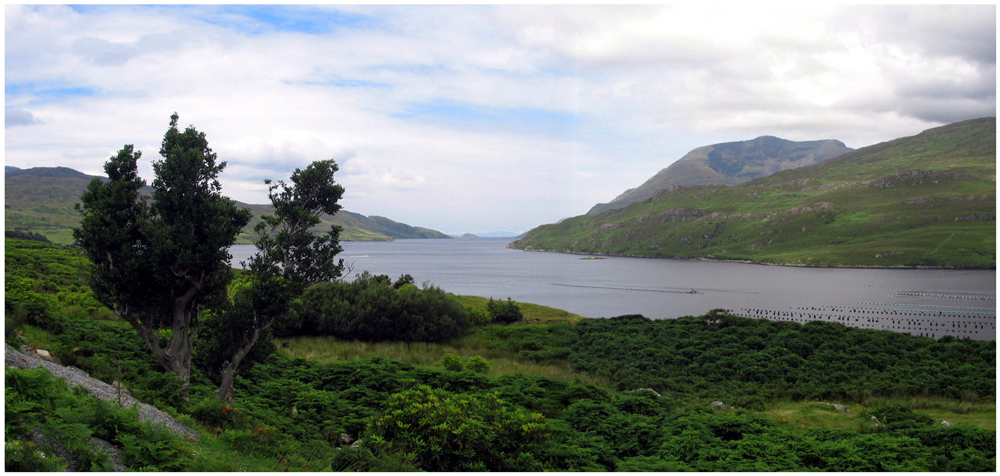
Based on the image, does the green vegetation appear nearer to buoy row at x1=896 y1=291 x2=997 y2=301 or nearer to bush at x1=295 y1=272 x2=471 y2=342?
bush at x1=295 y1=272 x2=471 y2=342

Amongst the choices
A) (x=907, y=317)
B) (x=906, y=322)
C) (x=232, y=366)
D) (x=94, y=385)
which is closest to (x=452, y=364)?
(x=232, y=366)

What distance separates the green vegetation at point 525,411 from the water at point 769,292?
125 feet

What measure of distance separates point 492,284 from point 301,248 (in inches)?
4469

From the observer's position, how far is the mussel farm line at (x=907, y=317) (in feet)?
240

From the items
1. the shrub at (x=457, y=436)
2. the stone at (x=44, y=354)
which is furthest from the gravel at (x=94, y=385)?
the shrub at (x=457, y=436)

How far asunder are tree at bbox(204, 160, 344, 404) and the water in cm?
3934

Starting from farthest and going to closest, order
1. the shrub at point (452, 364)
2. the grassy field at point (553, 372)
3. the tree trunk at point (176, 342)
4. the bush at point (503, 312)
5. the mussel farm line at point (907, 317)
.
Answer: the mussel farm line at point (907, 317) < the bush at point (503, 312) < the shrub at point (452, 364) < the grassy field at point (553, 372) < the tree trunk at point (176, 342)

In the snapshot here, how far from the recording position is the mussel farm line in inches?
2874

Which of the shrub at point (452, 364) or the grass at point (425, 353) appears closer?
the shrub at point (452, 364)

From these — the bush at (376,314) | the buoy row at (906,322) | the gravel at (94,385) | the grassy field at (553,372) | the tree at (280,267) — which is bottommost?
the buoy row at (906,322)

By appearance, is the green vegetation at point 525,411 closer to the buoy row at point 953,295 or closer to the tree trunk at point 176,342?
the tree trunk at point 176,342

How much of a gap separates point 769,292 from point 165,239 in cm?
12010

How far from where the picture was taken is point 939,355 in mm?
36094

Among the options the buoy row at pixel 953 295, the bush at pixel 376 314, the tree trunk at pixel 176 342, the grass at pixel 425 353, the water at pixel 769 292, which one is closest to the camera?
the tree trunk at pixel 176 342
